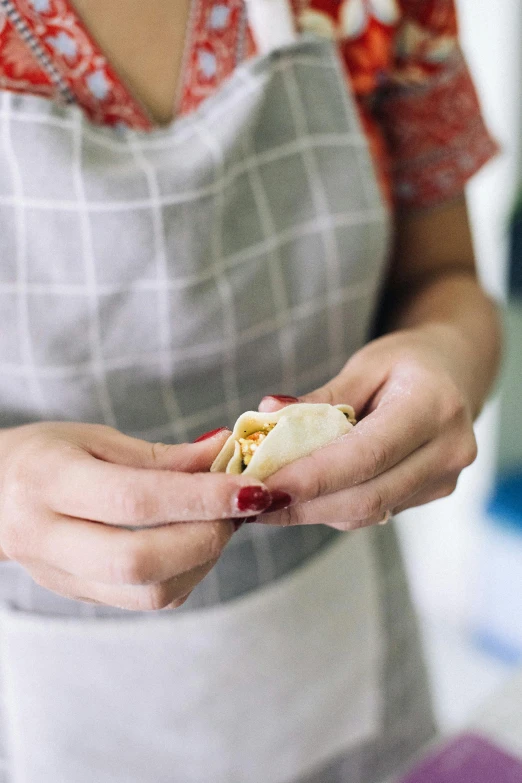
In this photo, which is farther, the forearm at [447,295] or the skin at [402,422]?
the forearm at [447,295]

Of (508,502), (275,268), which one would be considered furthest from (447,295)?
(508,502)

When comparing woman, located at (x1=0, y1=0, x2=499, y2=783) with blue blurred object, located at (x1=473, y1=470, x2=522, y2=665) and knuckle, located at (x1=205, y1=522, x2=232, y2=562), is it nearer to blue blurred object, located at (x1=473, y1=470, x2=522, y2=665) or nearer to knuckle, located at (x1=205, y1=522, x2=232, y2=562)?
knuckle, located at (x1=205, y1=522, x2=232, y2=562)

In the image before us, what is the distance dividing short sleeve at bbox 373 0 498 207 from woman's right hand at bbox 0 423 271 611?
34 centimetres

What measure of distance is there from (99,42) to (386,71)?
207 mm

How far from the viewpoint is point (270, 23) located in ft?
1.32

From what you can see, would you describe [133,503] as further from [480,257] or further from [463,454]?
[480,257]

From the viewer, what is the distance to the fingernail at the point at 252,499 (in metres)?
0.23

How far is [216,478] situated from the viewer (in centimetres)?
24

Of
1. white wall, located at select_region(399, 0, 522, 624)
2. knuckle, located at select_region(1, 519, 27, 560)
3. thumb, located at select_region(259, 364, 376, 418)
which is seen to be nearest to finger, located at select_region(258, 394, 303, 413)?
thumb, located at select_region(259, 364, 376, 418)

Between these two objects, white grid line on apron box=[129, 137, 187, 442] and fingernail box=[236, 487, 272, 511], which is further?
white grid line on apron box=[129, 137, 187, 442]

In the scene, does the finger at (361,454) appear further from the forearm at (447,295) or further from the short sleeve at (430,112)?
the short sleeve at (430,112)

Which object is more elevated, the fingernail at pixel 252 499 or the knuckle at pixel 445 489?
the fingernail at pixel 252 499

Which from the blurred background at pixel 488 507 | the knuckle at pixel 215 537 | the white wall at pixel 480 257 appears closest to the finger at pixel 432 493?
the knuckle at pixel 215 537

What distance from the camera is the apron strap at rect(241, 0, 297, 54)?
0.40 meters
